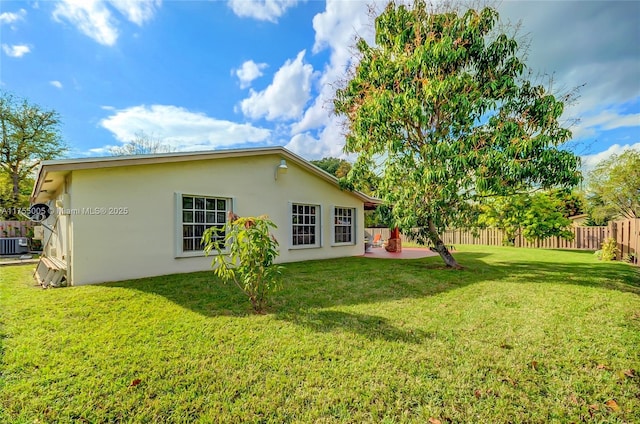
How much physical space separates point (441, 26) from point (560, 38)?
334 cm

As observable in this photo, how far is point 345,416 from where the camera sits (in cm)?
232

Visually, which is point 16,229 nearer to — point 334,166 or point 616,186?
point 334,166

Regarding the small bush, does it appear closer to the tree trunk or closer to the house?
the tree trunk

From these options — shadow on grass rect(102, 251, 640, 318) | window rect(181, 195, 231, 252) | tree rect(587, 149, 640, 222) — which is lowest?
shadow on grass rect(102, 251, 640, 318)

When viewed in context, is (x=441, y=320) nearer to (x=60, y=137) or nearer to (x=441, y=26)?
(x=441, y=26)

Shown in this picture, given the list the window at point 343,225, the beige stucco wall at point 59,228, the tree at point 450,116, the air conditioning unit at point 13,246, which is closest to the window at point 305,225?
the window at point 343,225

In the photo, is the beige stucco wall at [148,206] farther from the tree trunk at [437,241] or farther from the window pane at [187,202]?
the tree trunk at [437,241]

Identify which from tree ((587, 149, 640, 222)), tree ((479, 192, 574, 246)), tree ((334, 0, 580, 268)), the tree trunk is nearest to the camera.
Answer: tree ((334, 0, 580, 268))

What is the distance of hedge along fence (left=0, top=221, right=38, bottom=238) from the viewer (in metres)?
14.9

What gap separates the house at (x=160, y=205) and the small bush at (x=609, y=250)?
11.6 meters

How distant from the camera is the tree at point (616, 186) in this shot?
1962cm

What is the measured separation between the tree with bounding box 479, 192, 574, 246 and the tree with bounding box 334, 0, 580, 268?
8689mm

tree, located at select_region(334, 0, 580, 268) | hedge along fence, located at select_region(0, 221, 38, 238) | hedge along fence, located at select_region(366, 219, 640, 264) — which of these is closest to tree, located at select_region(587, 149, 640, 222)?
hedge along fence, located at select_region(366, 219, 640, 264)

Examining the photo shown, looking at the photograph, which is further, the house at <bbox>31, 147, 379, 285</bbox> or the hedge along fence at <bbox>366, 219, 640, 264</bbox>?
the hedge along fence at <bbox>366, 219, 640, 264</bbox>
